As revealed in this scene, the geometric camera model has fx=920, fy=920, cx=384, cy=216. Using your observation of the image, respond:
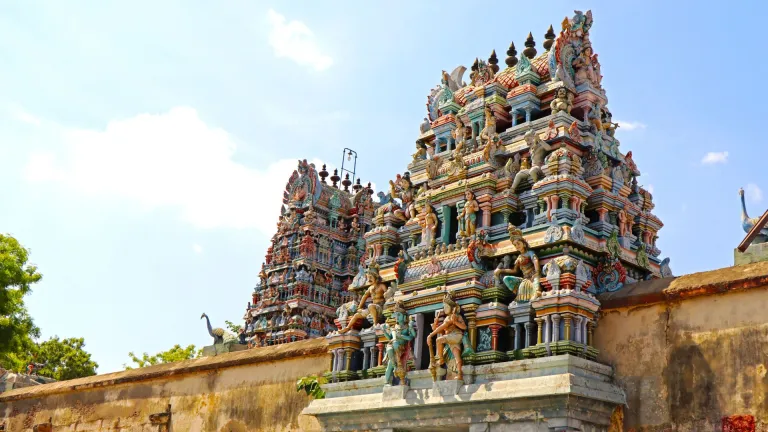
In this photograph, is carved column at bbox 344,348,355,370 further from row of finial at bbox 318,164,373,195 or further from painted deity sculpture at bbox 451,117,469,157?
row of finial at bbox 318,164,373,195

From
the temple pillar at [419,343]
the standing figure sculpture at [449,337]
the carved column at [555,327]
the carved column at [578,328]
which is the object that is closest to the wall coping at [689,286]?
the carved column at [578,328]

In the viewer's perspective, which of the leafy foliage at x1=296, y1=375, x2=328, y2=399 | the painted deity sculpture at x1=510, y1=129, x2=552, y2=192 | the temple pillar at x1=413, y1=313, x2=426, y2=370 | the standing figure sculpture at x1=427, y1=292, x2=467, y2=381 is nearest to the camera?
the standing figure sculpture at x1=427, y1=292, x2=467, y2=381

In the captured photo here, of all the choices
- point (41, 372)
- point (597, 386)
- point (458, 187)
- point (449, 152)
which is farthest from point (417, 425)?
point (41, 372)

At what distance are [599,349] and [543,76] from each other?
572cm

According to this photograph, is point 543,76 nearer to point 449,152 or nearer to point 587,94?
point 587,94

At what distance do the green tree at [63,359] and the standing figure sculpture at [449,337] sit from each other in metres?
32.0

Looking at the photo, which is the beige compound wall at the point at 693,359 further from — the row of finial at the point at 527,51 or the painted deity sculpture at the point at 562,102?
the row of finial at the point at 527,51

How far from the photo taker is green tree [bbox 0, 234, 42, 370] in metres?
28.4

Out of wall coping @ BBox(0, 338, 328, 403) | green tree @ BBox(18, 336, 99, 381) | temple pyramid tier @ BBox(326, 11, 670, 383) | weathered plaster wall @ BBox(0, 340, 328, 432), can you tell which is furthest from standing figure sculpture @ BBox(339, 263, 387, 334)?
green tree @ BBox(18, 336, 99, 381)

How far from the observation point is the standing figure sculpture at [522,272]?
1460 centimetres

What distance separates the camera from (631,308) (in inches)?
556

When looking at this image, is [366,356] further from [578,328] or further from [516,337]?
[578,328]

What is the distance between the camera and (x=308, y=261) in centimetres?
3528

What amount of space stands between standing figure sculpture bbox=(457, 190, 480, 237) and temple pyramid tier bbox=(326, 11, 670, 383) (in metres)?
0.03
